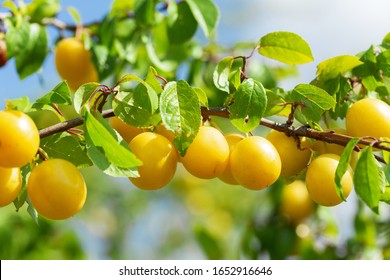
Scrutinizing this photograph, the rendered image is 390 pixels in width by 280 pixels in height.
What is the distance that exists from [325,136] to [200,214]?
4199mm

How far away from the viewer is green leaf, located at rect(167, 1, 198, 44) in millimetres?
1755

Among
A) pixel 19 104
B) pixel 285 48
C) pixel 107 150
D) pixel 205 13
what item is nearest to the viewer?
pixel 107 150

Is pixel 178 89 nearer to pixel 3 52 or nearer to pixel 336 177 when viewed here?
pixel 336 177

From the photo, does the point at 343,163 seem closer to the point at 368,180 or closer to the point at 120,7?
the point at 368,180

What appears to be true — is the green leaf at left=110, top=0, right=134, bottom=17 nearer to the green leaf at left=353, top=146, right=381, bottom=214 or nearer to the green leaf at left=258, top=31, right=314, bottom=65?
the green leaf at left=258, top=31, right=314, bottom=65

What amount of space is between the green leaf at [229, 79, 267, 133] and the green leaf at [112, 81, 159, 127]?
0.13m

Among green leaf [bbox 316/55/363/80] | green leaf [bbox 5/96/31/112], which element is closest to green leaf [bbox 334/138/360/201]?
green leaf [bbox 316/55/363/80]

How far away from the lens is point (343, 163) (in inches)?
36.4

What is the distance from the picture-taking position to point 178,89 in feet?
3.16

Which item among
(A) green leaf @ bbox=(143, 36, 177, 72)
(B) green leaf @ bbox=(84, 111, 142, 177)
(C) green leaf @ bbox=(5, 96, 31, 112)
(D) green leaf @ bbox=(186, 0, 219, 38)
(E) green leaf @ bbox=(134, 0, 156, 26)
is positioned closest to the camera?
(B) green leaf @ bbox=(84, 111, 142, 177)

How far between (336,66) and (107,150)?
0.50 metres

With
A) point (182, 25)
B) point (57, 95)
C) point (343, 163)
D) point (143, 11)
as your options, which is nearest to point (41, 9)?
point (143, 11)

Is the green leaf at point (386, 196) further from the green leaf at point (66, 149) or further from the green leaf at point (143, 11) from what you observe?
the green leaf at point (143, 11)

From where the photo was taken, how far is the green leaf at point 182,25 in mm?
1755
